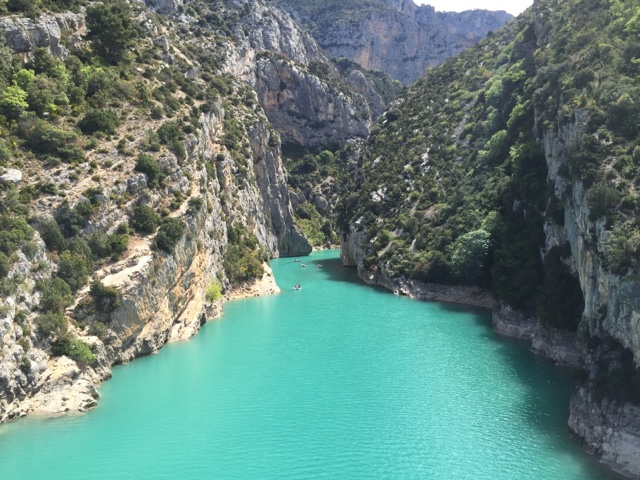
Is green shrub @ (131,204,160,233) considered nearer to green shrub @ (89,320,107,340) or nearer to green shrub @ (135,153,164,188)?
green shrub @ (135,153,164,188)

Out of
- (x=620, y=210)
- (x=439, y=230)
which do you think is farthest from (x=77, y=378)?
(x=439, y=230)

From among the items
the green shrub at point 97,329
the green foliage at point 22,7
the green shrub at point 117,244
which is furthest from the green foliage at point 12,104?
the green shrub at point 97,329

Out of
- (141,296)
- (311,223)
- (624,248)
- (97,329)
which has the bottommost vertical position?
(97,329)

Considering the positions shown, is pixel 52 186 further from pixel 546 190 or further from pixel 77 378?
pixel 546 190

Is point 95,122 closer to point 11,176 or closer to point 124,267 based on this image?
point 11,176

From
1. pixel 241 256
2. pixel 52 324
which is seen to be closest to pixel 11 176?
pixel 52 324
